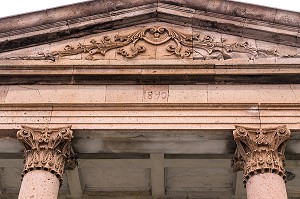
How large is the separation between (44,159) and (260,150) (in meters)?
5.33

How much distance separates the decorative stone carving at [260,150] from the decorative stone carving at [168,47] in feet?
9.51

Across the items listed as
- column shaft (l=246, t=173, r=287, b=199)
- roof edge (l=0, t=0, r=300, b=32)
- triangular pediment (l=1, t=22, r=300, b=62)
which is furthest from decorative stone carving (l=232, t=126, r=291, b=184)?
roof edge (l=0, t=0, r=300, b=32)

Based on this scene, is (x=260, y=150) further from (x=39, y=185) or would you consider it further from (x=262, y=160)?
(x=39, y=185)

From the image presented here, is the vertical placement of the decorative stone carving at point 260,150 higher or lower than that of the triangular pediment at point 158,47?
lower

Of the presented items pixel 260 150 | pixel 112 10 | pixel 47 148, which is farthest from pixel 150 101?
pixel 112 10

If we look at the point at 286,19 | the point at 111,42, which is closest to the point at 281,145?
the point at 286,19

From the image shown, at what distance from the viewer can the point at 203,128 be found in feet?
52.3

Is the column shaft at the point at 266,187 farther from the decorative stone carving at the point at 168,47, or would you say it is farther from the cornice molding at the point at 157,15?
the cornice molding at the point at 157,15

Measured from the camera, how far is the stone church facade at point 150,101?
51.8ft

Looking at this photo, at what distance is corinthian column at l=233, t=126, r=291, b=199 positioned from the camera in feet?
47.9

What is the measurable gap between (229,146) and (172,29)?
4239 millimetres

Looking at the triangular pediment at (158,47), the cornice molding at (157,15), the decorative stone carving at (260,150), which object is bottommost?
the decorative stone carving at (260,150)

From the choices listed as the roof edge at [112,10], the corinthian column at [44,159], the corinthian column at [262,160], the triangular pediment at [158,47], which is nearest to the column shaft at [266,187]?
the corinthian column at [262,160]

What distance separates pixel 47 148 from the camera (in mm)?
15555
